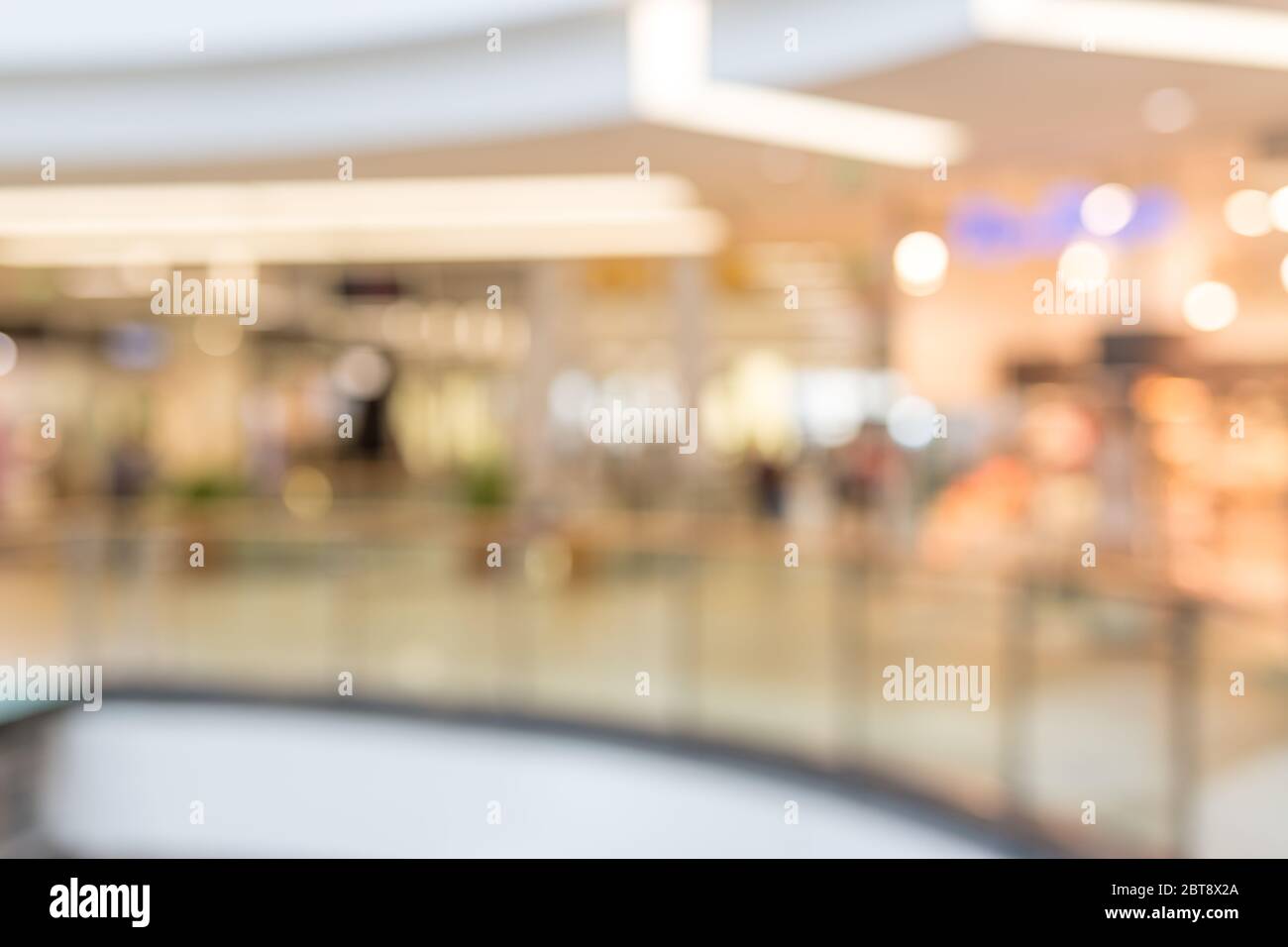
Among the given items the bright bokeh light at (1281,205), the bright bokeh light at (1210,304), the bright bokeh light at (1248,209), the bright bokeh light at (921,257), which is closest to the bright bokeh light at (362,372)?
the bright bokeh light at (921,257)

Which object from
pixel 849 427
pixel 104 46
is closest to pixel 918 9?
pixel 104 46

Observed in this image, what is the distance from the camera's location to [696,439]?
44.4 ft

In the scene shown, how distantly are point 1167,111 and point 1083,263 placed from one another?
341 centimetres

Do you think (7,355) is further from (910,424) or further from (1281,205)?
(1281,205)

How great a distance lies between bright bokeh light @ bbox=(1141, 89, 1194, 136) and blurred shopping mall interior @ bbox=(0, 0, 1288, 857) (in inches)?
1.6

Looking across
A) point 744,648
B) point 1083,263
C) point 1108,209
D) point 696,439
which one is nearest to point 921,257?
point 1108,209

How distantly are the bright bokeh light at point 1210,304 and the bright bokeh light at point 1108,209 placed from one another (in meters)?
1.66

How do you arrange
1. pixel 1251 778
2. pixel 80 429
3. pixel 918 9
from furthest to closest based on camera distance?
pixel 80 429
pixel 918 9
pixel 1251 778

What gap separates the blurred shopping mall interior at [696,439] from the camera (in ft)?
17.6

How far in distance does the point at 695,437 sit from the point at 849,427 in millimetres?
2338

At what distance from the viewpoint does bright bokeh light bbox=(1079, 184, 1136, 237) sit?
8.78m

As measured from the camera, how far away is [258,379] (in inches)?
675
